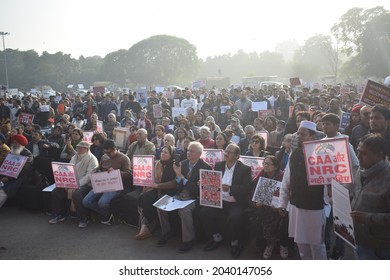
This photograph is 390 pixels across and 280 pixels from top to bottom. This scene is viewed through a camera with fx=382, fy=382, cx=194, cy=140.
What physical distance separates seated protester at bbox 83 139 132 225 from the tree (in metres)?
70.1

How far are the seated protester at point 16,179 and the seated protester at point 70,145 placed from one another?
0.71m

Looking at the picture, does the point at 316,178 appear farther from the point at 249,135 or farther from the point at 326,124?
the point at 249,135

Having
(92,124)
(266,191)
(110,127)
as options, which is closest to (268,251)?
(266,191)

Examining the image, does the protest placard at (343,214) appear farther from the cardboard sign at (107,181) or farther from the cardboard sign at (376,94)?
the cardboard sign at (107,181)

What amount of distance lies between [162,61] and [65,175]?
7688cm

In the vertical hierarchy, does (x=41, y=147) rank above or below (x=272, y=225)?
above

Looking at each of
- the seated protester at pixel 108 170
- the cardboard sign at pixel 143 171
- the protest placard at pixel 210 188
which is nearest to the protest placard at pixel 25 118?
the seated protester at pixel 108 170

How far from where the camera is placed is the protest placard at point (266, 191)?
5.29 m

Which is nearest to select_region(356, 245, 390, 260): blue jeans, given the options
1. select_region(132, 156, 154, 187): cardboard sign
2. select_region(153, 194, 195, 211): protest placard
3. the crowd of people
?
the crowd of people

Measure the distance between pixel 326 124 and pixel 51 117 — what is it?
1330cm

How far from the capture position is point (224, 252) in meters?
5.58

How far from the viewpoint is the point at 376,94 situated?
6.61 m

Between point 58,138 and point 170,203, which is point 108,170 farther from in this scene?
point 58,138

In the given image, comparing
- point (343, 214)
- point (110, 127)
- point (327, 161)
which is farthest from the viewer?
point (110, 127)
